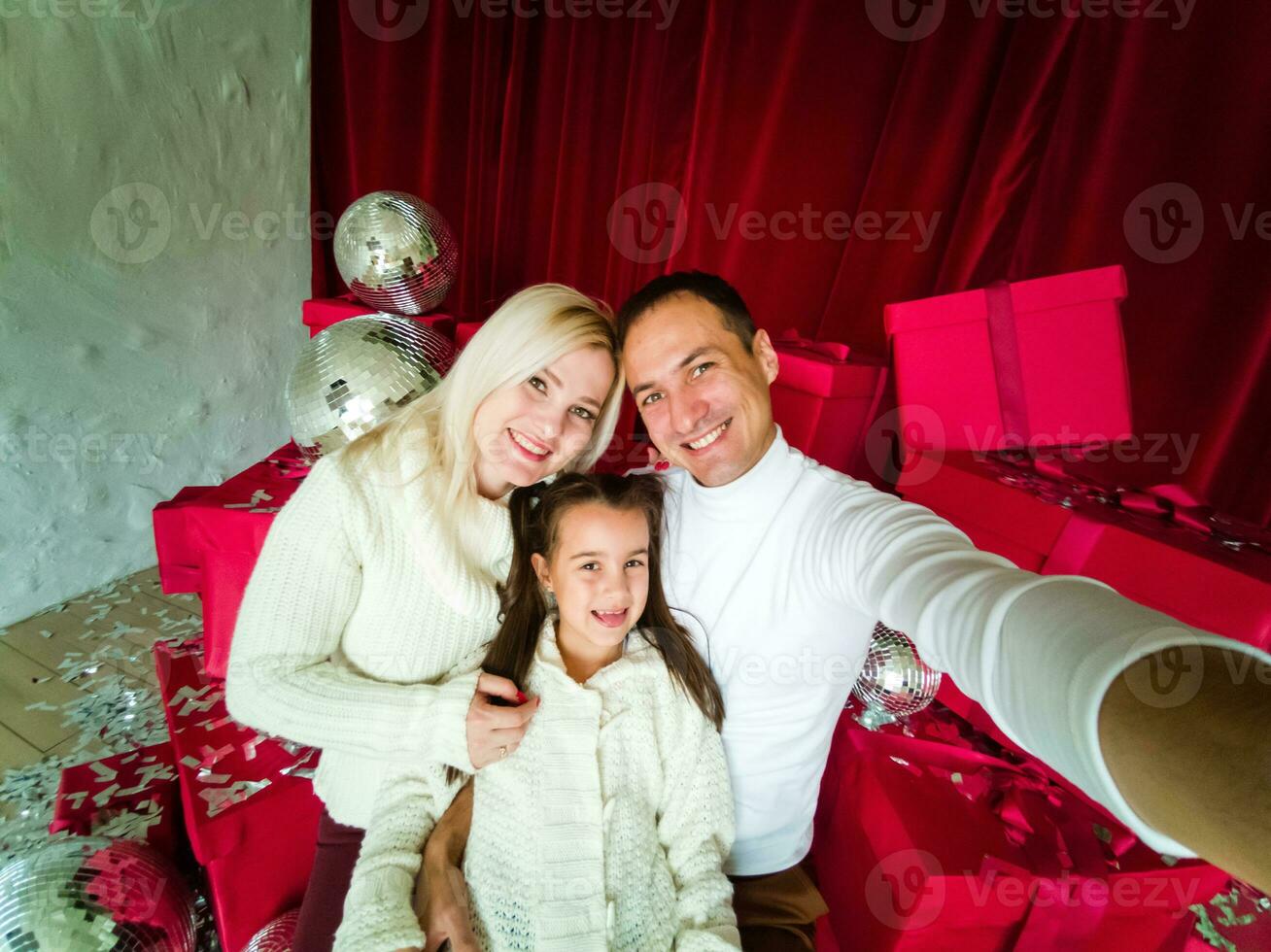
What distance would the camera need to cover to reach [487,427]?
3.15 feet

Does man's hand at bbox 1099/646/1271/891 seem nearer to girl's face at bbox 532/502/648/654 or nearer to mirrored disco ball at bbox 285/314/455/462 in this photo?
girl's face at bbox 532/502/648/654

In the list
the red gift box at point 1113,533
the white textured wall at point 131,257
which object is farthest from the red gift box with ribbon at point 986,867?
the white textured wall at point 131,257

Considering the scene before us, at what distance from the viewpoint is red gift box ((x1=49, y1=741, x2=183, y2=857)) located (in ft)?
3.24

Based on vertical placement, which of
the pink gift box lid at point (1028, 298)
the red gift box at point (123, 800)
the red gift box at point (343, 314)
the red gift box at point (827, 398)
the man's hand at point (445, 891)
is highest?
the pink gift box lid at point (1028, 298)

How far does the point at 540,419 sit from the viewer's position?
935 millimetres

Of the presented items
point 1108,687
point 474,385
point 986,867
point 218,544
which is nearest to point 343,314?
point 218,544

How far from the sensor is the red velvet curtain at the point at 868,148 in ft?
4.30

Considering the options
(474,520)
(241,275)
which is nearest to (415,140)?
(241,275)

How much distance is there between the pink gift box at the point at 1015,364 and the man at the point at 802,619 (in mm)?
361

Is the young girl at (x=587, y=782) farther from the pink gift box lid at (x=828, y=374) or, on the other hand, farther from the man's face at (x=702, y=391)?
the pink gift box lid at (x=828, y=374)

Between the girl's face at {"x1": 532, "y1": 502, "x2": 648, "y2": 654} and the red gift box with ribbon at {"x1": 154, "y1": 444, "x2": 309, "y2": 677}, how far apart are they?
2.28ft

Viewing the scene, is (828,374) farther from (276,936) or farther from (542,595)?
(276,936)

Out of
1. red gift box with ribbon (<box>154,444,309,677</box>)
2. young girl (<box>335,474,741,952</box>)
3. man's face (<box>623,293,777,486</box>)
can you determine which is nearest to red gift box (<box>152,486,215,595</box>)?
red gift box with ribbon (<box>154,444,309,677</box>)

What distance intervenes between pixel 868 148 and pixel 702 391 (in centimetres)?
130
